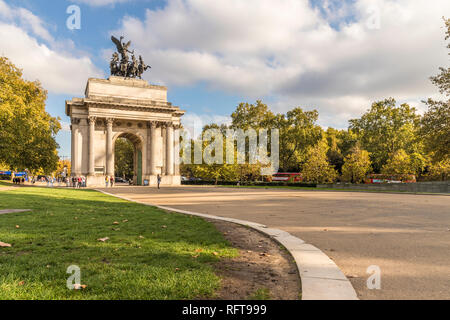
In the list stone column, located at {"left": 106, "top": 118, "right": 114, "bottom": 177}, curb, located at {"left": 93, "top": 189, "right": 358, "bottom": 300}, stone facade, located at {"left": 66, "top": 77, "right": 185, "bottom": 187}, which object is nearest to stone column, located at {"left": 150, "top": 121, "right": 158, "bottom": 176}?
stone facade, located at {"left": 66, "top": 77, "right": 185, "bottom": 187}

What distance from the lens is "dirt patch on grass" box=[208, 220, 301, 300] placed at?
12.8 ft


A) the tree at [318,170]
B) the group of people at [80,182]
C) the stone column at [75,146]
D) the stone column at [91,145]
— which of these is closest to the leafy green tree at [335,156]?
the tree at [318,170]

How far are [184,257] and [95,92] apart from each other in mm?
50421

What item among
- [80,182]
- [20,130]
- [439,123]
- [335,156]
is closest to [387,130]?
[335,156]

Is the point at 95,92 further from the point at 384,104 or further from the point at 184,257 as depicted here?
the point at 384,104

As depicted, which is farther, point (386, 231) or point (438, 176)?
point (438, 176)

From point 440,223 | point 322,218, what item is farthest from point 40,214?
point 440,223

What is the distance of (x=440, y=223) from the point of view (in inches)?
404

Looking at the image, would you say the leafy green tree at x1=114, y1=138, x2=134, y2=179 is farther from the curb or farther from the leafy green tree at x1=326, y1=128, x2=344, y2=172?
the curb

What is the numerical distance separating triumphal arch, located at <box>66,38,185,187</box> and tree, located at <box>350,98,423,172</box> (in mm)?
37924

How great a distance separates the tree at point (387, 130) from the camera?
5700cm

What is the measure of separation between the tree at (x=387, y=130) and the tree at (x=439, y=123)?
88.9ft

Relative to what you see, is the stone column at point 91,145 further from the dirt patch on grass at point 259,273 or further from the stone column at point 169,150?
the dirt patch on grass at point 259,273

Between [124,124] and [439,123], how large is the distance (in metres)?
44.9
